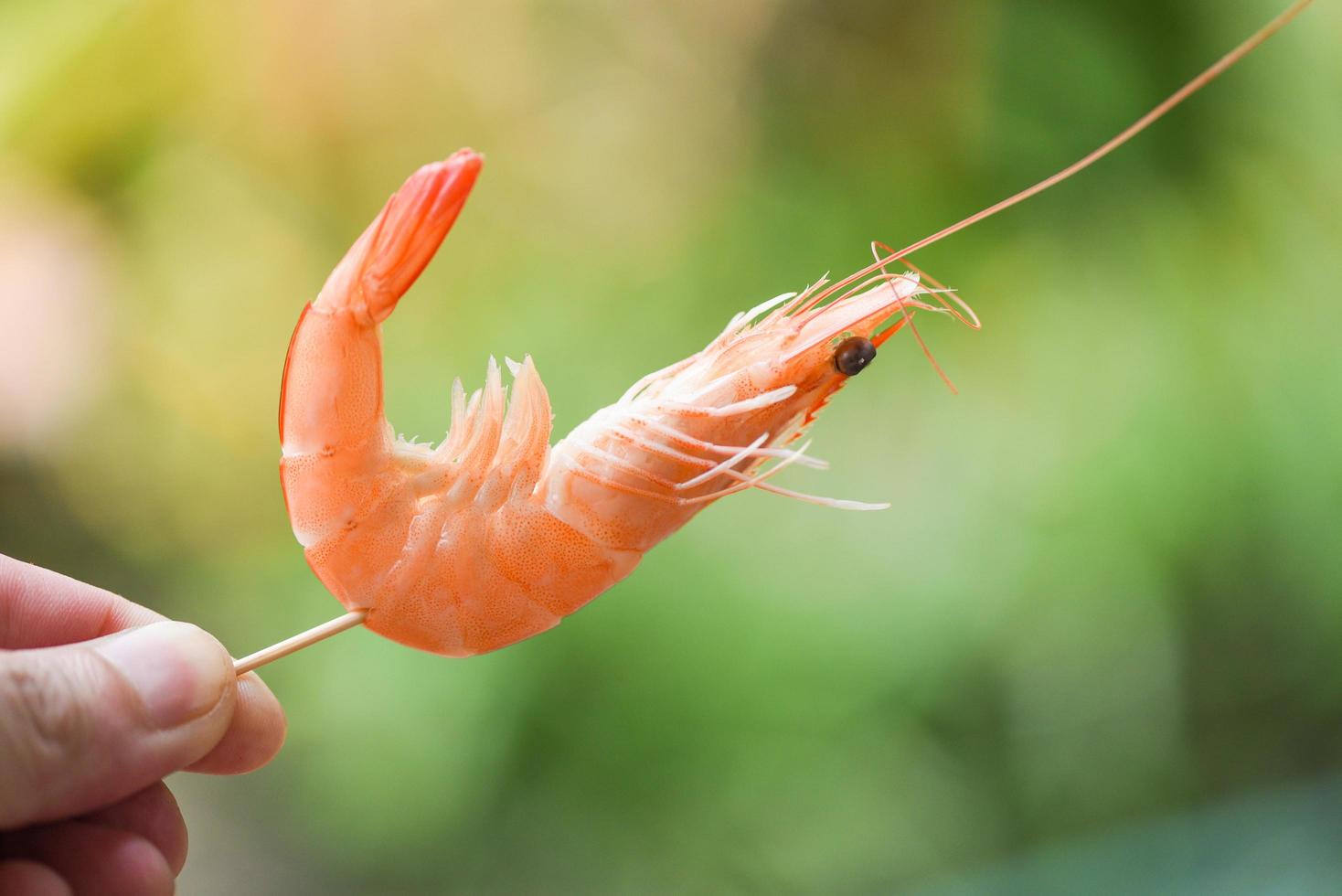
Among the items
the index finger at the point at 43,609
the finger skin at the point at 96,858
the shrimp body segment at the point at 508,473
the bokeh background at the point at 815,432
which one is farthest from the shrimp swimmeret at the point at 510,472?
the bokeh background at the point at 815,432

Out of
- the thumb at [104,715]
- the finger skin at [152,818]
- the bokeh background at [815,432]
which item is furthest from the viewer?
the bokeh background at [815,432]

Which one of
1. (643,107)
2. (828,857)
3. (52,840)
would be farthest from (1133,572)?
(52,840)

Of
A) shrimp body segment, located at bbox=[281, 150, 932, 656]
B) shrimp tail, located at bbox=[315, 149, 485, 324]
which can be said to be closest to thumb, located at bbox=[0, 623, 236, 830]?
shrimp body segment, located at bbox=[281, 150, 932, 656]

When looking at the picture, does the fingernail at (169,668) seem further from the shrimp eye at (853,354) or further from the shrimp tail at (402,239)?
the shrimp eye at (853,354)

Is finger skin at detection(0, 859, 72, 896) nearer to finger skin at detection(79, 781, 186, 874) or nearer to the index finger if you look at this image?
finger skin at detection(79, 781, 186, 874)

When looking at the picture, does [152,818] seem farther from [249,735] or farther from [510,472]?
[510,472]

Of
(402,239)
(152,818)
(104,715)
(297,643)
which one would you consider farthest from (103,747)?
(402,239)
